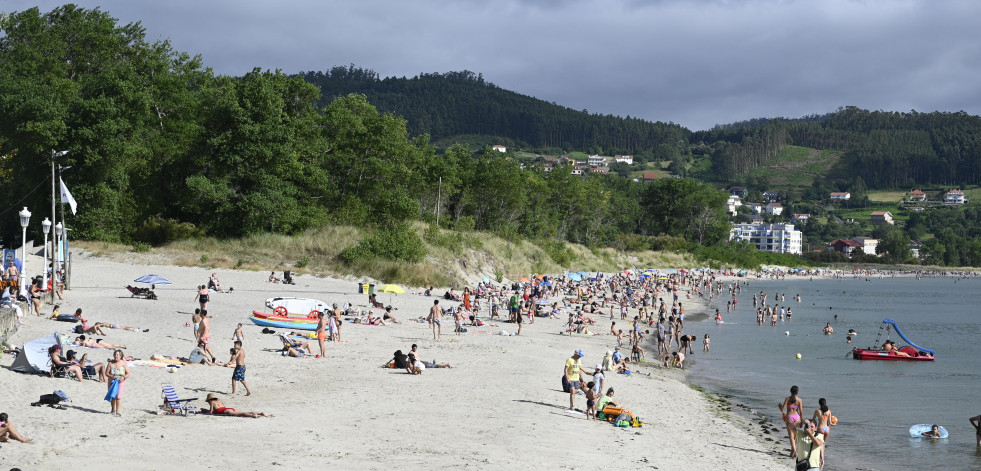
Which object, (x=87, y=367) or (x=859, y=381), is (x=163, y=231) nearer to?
(x=87, y=367)

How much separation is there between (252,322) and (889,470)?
18.0 meters

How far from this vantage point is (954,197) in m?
196

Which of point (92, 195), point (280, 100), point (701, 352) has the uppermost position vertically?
point (280, 100)

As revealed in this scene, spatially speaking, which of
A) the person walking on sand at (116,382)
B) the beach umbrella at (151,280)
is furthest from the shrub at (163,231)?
the person walking on sand at (116,382)

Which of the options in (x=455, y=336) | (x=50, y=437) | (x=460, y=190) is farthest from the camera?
(x=460, y=190)

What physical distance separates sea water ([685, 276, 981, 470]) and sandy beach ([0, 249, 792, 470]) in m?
1.66

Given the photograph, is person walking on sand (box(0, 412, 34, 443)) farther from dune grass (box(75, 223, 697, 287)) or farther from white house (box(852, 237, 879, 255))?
white house (box(852, 237, 879, 255))

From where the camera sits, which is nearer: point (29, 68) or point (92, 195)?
point (92, 195)

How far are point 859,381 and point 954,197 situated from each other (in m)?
202

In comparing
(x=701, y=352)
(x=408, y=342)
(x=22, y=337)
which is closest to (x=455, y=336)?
(x=408, y=342)

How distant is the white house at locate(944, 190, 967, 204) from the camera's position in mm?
194625

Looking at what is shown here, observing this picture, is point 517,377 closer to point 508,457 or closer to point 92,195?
point 508,457

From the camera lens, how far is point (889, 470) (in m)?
13.9

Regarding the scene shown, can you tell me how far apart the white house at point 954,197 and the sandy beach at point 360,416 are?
665 feet
